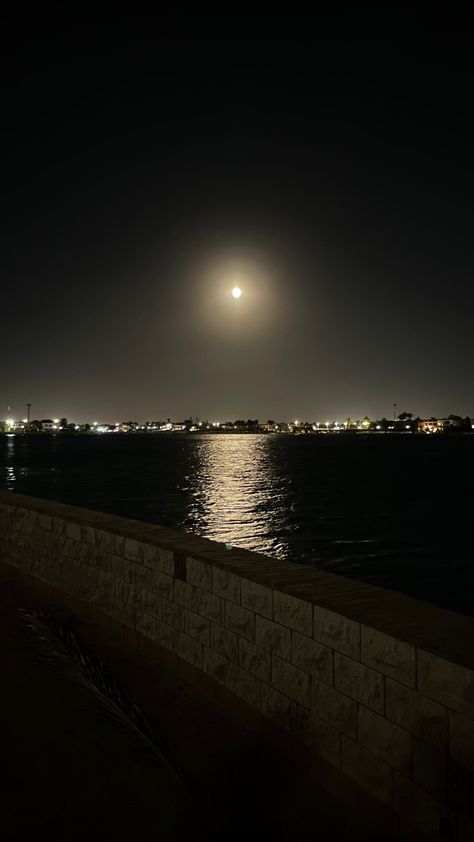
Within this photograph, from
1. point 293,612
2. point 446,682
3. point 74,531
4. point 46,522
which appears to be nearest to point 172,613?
point 293,612

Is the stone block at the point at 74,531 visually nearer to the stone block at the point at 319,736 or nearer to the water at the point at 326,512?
the stone block at the point at 319,736

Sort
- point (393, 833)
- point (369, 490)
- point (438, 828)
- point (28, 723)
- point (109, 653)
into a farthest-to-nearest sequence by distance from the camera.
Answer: point (369, 490) → point (109, 653) → point (28, 723) → point (393, 833) → point (438, 828)

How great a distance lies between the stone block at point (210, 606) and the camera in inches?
189

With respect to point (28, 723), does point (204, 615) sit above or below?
above

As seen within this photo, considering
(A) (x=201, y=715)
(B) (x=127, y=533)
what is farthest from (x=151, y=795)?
(B) (x=127, y=533)

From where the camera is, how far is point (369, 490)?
41344 mm

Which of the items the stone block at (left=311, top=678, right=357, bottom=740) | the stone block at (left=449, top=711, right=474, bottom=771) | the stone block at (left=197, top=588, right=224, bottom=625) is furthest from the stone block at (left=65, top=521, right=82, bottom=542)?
the stone block at (left=449, top=711, right=474, bottom=771)

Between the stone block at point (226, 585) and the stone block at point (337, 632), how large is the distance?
0.90m

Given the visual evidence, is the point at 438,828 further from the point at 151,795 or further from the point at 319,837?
the point at 151,795

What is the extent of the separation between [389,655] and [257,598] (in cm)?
129

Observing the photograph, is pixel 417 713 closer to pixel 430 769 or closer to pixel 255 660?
pixel 430 769

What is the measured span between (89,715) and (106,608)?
1629mm

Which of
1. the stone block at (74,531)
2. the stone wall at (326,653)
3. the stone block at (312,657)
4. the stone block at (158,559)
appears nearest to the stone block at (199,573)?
the stone wall at (326,653)

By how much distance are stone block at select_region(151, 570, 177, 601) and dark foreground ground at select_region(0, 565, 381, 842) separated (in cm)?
75
